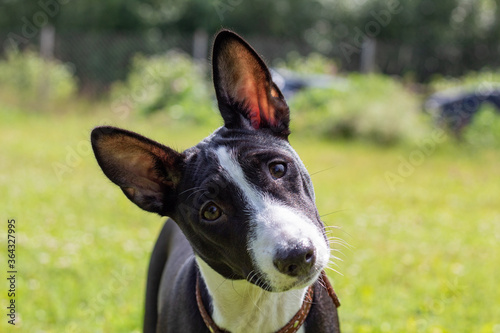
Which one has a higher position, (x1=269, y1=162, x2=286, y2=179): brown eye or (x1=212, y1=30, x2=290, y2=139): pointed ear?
(x1=212, y1=30, x2=290, y2=139): pointed ear

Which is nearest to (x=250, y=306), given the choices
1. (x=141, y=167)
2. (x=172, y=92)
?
(x=141, y=167)

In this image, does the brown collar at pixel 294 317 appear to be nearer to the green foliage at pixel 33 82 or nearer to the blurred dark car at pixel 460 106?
the blurred dark car at pixel 460 106

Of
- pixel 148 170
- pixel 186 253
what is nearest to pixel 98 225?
pixel 186 253

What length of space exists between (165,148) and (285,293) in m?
0.70

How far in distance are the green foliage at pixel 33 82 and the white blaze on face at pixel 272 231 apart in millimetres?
13398

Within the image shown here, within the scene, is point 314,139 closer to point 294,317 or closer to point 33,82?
point 33,82

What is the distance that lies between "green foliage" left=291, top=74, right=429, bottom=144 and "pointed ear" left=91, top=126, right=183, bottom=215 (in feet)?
28.9

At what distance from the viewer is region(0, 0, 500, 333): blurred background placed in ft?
13.8

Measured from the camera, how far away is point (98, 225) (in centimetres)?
579

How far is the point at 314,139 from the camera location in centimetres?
1082

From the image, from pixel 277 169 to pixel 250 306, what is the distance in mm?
524

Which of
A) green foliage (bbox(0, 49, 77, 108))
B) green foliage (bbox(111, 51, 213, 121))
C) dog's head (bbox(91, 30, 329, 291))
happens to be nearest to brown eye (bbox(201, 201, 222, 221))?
dog's head (bbox(91, 30, 329, 291))

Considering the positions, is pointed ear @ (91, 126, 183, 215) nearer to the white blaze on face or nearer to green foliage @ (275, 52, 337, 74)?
the white blaze on face

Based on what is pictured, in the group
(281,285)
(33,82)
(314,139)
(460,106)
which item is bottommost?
(281,285)
